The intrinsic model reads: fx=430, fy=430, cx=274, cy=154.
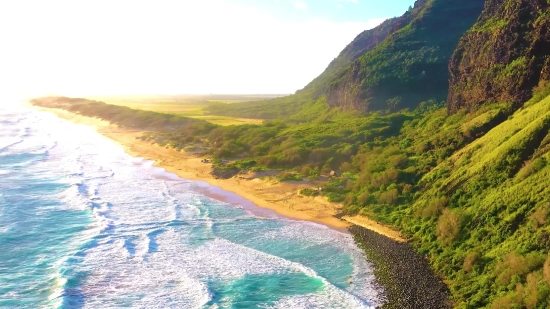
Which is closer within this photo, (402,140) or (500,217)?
(500,217)

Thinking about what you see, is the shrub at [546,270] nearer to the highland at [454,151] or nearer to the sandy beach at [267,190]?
the highland at [454,151]

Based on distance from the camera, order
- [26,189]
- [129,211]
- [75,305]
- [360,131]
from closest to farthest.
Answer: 1. [75,305]
2. [129,211]
3. [26,189]
4. [360,131]

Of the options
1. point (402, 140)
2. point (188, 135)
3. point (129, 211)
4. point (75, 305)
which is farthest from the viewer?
point (188, 135)

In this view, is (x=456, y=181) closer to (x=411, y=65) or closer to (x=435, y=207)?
(x=435, y=207)

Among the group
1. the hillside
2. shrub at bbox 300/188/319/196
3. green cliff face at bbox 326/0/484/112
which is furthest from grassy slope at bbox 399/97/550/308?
the hillside

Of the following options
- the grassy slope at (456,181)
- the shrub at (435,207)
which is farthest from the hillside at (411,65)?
the shrub at (435,207)

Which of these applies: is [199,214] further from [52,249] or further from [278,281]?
[278,281]

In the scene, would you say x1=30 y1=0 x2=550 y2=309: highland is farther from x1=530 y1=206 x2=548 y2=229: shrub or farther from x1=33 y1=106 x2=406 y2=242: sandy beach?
x1=33 y1=106 x2=406 y2=242: sandy beach

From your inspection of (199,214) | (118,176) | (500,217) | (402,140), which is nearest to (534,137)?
(500,217)
